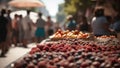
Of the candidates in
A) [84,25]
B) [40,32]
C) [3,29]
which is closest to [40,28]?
[40,32]

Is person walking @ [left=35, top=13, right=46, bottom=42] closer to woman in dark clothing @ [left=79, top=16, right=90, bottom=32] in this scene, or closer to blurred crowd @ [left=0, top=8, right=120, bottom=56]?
blurred crowd @ [left=0, top=8, right=120, bottom=56]

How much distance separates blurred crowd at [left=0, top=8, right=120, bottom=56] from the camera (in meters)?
11.3

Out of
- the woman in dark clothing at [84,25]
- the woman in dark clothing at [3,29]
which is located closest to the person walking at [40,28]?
the woman in dark clothing at [84,25]

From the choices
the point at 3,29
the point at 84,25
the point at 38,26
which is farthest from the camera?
the point at 38,26

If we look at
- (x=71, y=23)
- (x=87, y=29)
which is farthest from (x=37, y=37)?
(x=87, y=29)

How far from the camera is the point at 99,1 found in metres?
21.2

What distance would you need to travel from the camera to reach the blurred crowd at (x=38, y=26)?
1131 cm

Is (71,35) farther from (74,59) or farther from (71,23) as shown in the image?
(71,23)

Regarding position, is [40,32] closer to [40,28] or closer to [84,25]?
[40,28]

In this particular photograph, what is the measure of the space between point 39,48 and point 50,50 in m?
0.24

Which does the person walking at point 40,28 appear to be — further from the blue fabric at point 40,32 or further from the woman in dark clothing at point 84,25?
the woman in dark clothing at point 84,25

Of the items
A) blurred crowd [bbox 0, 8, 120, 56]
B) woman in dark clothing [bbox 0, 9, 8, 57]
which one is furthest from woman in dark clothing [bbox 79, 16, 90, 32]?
woman in dark clothing [bbox 0, 9, 8, 57]

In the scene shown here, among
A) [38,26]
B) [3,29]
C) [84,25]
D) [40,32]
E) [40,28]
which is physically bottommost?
[40,32]

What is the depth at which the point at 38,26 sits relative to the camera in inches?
765
